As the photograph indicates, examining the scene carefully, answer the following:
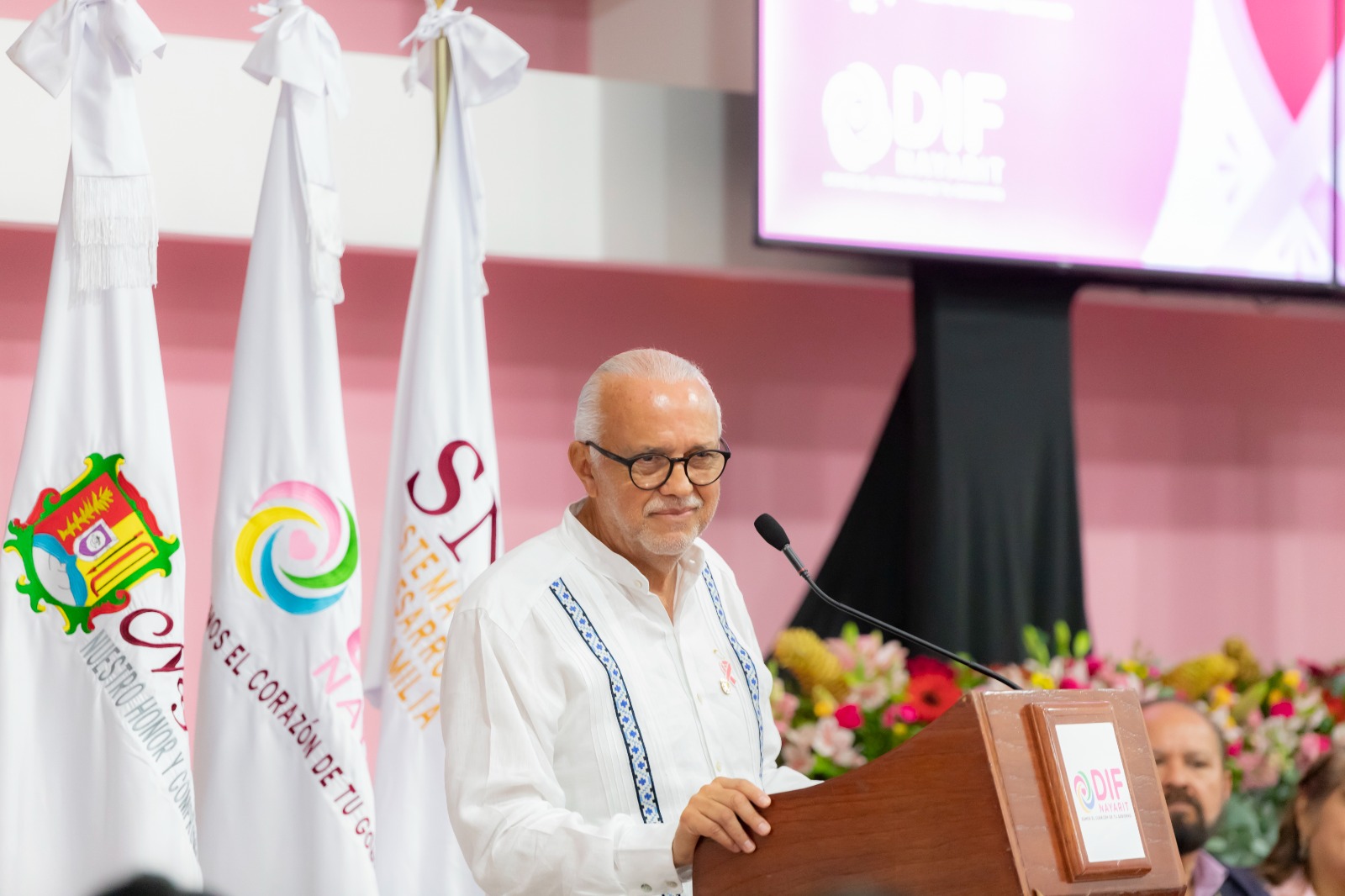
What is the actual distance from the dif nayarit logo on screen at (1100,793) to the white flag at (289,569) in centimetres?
206

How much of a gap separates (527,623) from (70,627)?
153cm

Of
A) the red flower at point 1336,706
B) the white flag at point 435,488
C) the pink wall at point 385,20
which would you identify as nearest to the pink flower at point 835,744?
the white flag at point 435,488

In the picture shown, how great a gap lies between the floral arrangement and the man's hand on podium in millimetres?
1822

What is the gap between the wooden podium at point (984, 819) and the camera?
1.62 meters

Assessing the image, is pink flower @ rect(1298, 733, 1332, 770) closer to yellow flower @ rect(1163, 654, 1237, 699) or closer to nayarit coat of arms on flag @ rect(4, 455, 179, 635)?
yellow flower @ rect(1163, 654, 1237, 699)

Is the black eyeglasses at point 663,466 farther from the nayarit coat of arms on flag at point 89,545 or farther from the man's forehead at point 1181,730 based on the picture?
the man's forehead at point 1181,730

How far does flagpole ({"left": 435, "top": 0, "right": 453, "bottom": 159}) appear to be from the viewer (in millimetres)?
3691

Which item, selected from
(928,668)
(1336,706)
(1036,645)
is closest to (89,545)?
(928,668)

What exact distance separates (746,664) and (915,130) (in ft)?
7.58

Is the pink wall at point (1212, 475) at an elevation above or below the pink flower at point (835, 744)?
above

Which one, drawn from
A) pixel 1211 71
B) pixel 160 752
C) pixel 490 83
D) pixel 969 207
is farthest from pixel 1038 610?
pixel 160 752

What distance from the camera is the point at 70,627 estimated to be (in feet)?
10.5

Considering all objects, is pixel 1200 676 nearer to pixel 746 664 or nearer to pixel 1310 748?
pixel 1310 748

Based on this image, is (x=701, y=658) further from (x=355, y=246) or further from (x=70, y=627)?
(x=355, y=246)
